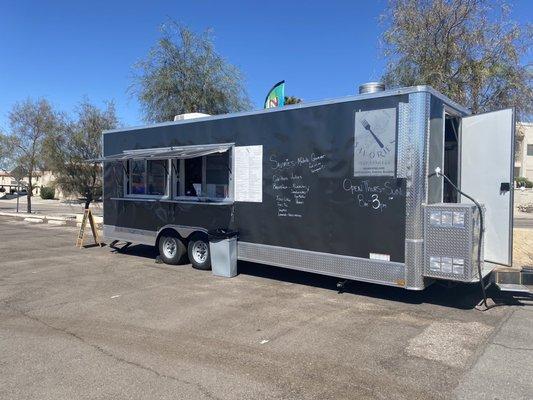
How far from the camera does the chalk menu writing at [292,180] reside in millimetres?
7801

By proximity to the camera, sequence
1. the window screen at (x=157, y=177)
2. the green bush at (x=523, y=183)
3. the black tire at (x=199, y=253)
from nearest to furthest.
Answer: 1. the black tire at (x=199, y=253)
2. the window screen at (x=157, y=177)
3. the green bush at (x=523, y=183)

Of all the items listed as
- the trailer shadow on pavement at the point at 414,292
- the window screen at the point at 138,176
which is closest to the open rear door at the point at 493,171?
the trailer shadow on pavement at the point at 414,292

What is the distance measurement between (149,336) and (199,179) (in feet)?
15.2

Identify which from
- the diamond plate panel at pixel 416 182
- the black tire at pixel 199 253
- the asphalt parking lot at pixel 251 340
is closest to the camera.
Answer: the asphalt parking lot at pixel 251 340

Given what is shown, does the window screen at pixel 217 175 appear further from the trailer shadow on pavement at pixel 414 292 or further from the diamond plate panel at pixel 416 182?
the diamond plate panel at pixel 416 182

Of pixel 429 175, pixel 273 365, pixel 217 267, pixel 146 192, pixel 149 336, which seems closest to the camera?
pixel 273 365

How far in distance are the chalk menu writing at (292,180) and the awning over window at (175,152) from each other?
1.23 metres

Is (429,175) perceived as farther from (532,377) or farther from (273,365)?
(273,365)

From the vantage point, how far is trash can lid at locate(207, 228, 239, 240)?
884 cm

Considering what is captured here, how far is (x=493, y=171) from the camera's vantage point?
730 centimetres

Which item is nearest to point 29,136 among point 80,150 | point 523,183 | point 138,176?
point 80,150

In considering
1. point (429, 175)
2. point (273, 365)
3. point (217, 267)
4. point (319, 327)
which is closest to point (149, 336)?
point (273, 365)

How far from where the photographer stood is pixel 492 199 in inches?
290

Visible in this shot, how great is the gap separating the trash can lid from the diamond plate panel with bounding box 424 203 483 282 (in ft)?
11.8
